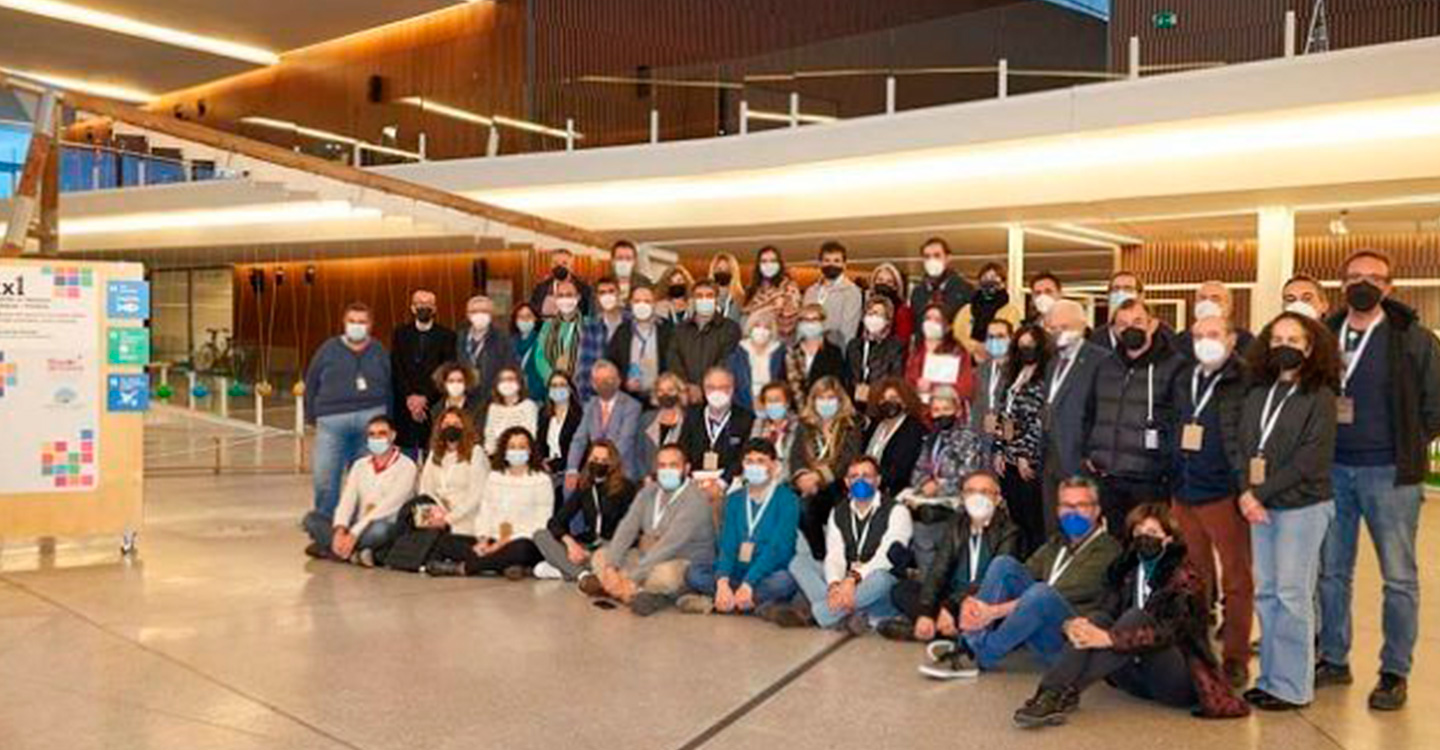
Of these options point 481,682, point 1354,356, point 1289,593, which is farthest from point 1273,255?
point 481,682

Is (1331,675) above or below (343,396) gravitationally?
below

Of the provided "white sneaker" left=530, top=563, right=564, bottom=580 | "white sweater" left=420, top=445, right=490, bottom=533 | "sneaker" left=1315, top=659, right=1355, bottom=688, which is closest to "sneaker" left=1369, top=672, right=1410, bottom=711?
"sneaker" left=1315, top=659, right=1355, bottom=688

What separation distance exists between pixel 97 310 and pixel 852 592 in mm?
6270

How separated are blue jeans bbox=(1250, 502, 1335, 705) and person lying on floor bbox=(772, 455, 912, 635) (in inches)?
82.2

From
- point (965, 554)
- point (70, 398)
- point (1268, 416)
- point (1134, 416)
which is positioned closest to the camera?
point (1268, 416)

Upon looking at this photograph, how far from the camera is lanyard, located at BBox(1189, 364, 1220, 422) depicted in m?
6.29

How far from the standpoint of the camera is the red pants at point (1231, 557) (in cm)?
629

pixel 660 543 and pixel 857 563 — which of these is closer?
pixel 857 563

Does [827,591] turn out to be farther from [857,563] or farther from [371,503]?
[371,503]

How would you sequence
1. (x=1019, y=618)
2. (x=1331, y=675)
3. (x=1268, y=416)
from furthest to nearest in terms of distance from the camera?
(x=1331, y=675)
(x=1019, y=618)
(x=1268, y=416)

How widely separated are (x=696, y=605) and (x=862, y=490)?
4.30 feet

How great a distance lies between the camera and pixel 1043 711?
5.55 meters

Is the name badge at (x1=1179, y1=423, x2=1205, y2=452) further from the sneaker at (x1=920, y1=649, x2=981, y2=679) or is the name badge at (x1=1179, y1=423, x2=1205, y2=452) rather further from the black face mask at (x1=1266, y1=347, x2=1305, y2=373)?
the sneaker at (x1=920, y1=649, x2=981, y2=679)

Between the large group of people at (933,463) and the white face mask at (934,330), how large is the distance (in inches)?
0.5
